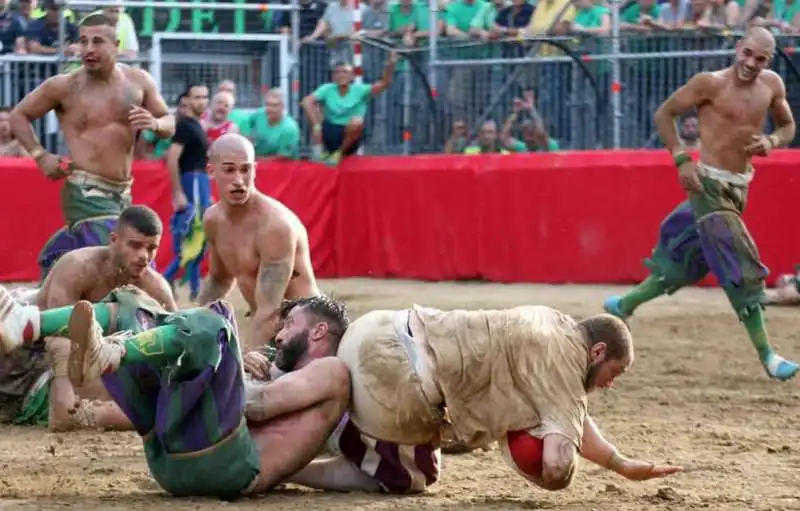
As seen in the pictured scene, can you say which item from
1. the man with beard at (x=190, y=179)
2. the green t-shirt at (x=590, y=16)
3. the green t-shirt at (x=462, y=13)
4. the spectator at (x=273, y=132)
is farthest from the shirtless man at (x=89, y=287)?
the green t-shirt at (x=462, y=13)

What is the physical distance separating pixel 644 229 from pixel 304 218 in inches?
135

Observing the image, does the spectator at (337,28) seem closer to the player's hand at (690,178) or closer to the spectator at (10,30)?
the spectator at (10,30)

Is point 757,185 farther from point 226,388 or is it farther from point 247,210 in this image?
point 226,388

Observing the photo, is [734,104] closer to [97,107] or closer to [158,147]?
[97,107]

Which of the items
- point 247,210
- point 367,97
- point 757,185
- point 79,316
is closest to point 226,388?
Result: point 79,316

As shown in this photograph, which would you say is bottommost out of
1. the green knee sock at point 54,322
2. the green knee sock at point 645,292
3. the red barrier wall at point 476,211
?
the red barrier wall at point 476,211

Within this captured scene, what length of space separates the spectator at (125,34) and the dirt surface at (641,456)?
6.13 metres

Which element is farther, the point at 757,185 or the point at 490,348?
the point at 757,185

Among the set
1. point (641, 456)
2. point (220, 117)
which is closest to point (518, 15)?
point (220, 117)

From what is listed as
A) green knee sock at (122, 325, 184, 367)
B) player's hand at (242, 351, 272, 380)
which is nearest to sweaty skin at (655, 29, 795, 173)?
player's hand at (242, 351, 272, 380)

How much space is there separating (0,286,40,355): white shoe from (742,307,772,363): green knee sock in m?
5.18

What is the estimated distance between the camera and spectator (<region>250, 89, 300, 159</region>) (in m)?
16.3

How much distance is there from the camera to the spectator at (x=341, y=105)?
16312 mm

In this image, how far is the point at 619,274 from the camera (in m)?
15.4
